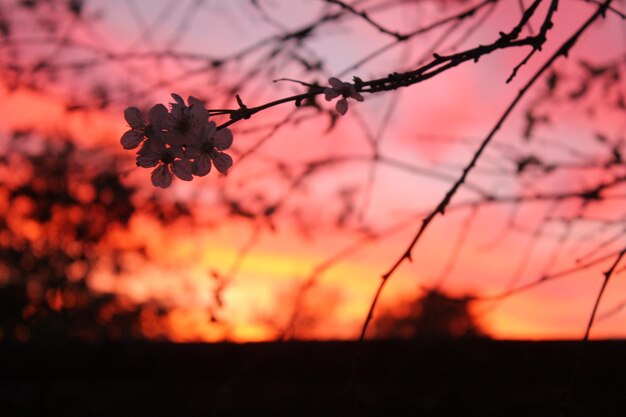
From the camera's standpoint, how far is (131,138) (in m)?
1.38

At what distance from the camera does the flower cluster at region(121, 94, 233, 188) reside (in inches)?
52.2

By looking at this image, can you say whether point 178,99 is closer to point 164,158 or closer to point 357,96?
point 164,158

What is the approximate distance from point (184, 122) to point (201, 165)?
0.10 m

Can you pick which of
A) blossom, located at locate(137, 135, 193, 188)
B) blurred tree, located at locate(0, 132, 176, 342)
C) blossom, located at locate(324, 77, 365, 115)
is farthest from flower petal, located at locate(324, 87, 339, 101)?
blurred tree, located at locate(0, 132, 176, 342)

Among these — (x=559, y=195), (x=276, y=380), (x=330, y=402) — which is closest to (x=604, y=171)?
(x=559, y=195)

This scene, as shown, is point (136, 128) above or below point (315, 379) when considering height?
below

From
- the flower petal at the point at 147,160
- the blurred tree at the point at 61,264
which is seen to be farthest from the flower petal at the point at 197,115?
the blurred tree at the point at 61,264

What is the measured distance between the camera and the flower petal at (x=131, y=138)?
138 centimetres

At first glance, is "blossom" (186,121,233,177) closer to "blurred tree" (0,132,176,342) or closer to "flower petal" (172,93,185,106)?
"flower petal" (172,93,185,106)

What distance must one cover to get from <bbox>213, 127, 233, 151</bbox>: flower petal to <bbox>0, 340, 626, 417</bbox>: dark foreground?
6.11 ft

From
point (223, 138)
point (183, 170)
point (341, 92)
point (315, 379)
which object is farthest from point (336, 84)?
point (315, 379)

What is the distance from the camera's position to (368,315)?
5.24 ft

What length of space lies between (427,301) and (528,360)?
3.15 ft

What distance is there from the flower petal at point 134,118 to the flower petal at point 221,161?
17 centimetres
